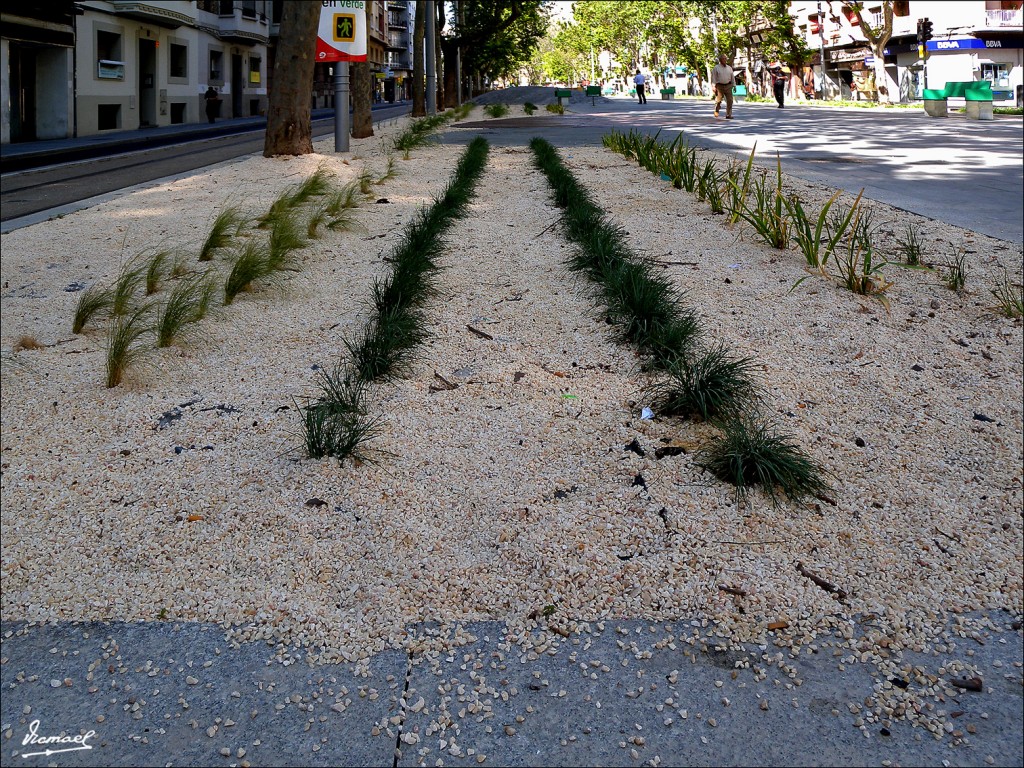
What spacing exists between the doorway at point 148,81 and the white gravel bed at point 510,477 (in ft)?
103

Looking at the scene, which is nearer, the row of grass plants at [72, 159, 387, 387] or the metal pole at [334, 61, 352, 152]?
the row of grass plants at [72, 159, 387, 387]

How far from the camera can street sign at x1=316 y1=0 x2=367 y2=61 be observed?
546 inches

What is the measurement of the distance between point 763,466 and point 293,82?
431 inches

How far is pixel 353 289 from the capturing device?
5.34m

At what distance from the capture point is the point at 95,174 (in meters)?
15.5

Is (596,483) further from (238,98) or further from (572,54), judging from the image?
(572,54)

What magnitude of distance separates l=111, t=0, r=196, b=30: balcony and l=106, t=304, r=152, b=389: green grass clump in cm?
3008

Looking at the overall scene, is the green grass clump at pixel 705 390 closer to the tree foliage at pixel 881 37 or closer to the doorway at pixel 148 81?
the doorway at pixel 148 81

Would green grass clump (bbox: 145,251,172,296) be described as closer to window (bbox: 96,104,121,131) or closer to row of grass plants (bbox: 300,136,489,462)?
row of grass plants (bbox: 300,136,489,462)

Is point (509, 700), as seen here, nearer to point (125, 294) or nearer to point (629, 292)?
point (629, 292)

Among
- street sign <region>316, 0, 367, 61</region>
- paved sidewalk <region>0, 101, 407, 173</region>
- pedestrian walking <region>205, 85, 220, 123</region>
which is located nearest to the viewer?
street sign <region>316, 0, 367, 61</region>

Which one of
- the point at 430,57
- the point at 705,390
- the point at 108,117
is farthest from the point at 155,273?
the point at 108,117

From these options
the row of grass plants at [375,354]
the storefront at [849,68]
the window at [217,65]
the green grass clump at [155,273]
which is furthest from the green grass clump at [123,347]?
the storefront at [849,68]

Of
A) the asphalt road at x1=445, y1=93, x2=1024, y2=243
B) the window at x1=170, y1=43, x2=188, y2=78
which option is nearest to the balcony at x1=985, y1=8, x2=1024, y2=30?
the asphalt road at x1=445, y1=93, x2=1024, y2=243
